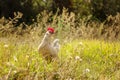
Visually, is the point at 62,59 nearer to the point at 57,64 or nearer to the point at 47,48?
the point at 47,48

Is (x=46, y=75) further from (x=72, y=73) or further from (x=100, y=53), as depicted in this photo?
(x=100, y=53)

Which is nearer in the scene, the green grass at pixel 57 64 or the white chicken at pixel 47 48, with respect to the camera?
the green grass at pixel 57 64

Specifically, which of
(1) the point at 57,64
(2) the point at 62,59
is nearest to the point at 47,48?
(2) the point at 62,59

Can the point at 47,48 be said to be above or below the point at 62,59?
above

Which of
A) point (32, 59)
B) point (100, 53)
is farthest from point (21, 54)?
point (100, 53)

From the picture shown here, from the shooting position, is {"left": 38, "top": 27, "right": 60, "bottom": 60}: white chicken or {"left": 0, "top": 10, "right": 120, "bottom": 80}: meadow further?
{"left": 38, "top": 27, "right": 60, "bottom": 60}: white chicken

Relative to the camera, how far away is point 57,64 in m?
4.57

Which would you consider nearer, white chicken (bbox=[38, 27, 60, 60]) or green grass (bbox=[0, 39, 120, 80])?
green grass (bbox=[0, 39, 120, 80])

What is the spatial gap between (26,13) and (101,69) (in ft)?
26.5

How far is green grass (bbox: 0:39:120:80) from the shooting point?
4203 mm

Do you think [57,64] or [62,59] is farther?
[62,59]

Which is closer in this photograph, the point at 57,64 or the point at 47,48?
the point at 57,64

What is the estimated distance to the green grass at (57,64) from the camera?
420 cm

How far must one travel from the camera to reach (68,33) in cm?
778
